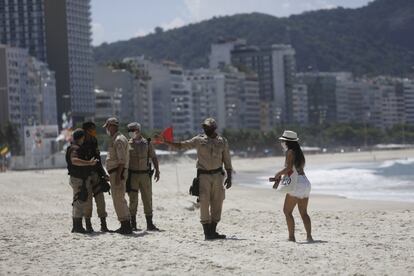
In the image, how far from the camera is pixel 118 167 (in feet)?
39.5

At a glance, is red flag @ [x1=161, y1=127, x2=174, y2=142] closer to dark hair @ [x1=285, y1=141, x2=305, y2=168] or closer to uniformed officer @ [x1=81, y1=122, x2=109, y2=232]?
uniformed officer @ [x1=81, y1=122, x2=109, y2=232]

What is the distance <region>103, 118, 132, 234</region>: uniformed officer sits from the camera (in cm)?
1196

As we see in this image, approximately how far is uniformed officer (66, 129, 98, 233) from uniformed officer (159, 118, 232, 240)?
4.37ft

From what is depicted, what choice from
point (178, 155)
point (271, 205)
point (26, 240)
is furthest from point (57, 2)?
point (26, 240)

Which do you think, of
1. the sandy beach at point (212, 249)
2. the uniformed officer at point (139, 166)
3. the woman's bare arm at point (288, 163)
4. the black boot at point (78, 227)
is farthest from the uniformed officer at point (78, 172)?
the woman's bare arm at point (288, 163)

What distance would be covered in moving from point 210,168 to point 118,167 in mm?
1254

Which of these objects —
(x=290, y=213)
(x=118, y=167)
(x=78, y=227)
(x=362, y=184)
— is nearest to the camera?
(x=290, y=213)

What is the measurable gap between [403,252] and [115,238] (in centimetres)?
352

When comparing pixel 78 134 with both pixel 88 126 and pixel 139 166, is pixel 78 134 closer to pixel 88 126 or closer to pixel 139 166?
pixel 88 126

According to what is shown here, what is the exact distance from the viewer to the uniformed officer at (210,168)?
11539 mm

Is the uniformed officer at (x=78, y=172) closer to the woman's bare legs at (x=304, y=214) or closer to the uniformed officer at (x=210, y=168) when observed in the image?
the uniformed officer at (x=210, y=168)

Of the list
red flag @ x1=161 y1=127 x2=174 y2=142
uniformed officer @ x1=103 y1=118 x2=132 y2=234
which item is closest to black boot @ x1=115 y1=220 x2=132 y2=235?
uniformed officer @ x1=103 y1=118 x2=132 y2=234

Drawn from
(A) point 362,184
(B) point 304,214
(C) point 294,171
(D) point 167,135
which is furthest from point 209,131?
(A) point 362,184

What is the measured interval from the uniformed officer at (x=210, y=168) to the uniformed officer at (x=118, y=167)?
30.0 inches
